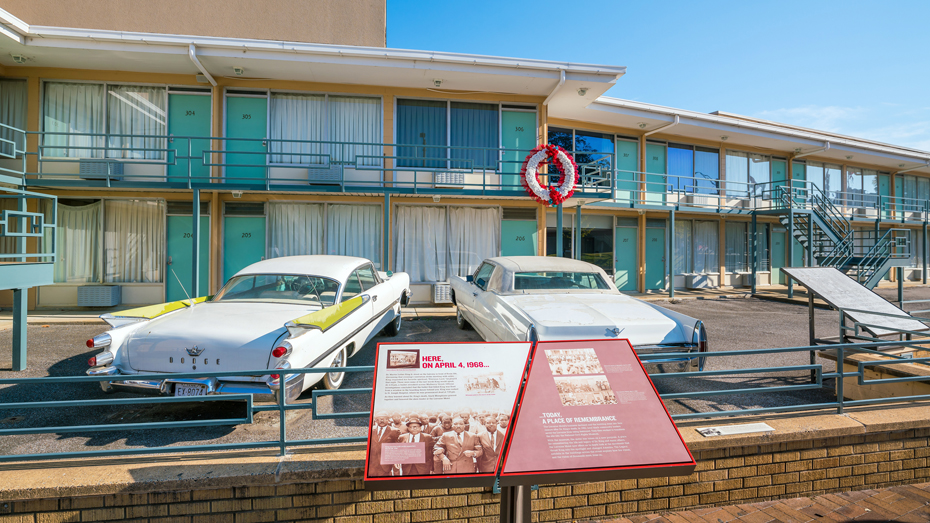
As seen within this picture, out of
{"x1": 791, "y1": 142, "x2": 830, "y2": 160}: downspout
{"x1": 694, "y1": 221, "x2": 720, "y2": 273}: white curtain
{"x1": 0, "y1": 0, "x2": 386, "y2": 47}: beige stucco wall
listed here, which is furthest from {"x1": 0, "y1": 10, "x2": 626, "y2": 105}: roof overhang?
{"x1": 791, "y1": 142, "x2": 830, "y2": 160}: downspout

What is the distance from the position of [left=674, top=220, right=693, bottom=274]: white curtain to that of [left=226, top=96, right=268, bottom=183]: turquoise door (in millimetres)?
12934

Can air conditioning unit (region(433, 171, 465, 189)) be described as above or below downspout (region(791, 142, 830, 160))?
below

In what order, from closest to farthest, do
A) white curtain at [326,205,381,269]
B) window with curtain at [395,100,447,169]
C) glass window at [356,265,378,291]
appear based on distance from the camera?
glass window at [356,265,378,291] → white curtain at [326,205,381,269] → window with curtain at [395,100,447,169]

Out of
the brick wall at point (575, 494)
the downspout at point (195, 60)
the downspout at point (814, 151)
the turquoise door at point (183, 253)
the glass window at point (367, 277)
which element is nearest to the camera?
the brick wall at point (575, 494)

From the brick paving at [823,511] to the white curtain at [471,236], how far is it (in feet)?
28.9

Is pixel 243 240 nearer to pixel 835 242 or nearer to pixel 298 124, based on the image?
pixel 298 124

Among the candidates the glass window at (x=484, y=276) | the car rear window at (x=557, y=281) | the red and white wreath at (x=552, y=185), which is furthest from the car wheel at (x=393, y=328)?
the red and white wreath at (x=552, y=185)

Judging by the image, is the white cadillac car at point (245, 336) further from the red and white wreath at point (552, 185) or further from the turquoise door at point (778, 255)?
the turquoise door at point (778, 255)

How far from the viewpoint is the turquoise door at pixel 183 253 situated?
35.0 ft

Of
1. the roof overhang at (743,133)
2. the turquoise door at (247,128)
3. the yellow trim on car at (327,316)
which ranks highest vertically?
the roof overhang at (743,133)

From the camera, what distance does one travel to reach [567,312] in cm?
475

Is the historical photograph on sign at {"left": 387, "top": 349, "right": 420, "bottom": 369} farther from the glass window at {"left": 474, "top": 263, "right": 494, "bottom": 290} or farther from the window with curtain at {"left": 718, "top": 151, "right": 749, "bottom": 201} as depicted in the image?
the window with curtain at {"left": 718, "top": 151, "right": 749, "bottom": 201}

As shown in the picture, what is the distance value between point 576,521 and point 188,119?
38.1 ft

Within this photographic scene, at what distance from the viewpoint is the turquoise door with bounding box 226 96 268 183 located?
10766 mm
